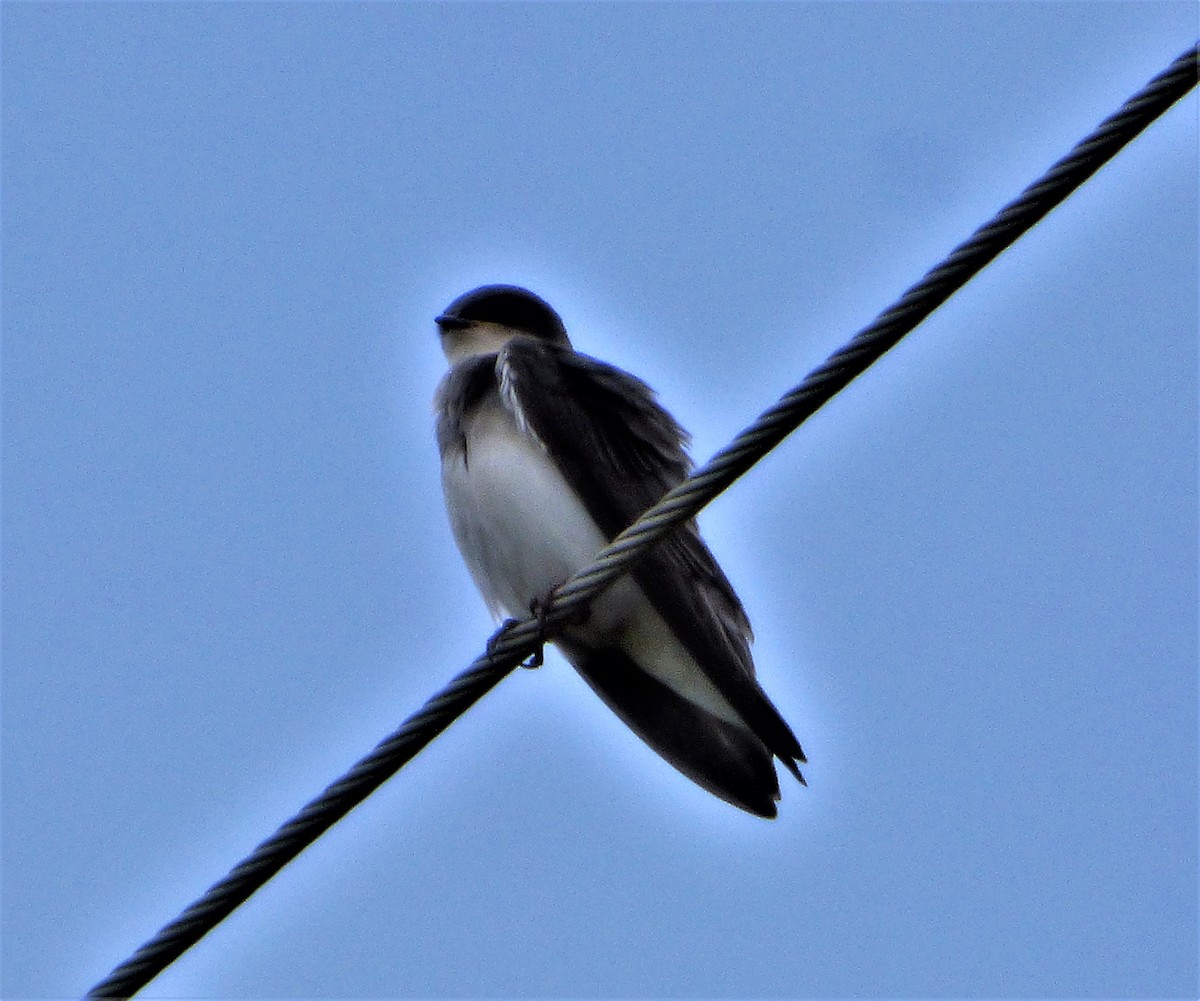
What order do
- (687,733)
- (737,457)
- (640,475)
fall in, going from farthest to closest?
(640,475) → (687,733) → (737,457)

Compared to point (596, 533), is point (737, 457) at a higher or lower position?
lower

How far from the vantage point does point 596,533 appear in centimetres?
639

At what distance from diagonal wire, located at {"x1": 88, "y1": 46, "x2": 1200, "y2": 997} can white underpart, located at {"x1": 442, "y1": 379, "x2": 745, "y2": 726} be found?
190cm

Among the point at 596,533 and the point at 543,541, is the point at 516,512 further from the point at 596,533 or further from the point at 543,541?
the point at 596,533

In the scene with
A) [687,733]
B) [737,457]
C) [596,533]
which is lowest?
[737,457]

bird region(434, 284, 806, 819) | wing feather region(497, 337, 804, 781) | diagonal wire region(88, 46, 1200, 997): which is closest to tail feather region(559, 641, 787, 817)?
bird region(434, 284, 806, 819)

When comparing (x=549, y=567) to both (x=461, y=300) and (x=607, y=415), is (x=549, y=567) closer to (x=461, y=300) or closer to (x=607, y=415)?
(x=607, y=415)

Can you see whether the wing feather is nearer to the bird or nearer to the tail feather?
the bird

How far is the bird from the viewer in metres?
6.25

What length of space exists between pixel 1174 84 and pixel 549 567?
3.02 m

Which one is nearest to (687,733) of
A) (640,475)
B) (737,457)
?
(640,475)

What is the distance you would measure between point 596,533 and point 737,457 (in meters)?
2.25

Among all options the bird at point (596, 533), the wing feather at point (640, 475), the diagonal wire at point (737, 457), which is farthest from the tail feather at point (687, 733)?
the diagonal wire at point (737, 457)

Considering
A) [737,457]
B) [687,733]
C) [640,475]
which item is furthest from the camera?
[640,475]
